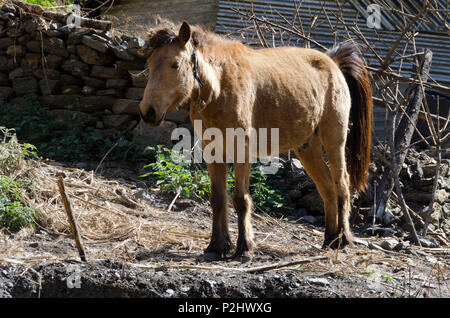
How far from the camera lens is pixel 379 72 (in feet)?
21.8

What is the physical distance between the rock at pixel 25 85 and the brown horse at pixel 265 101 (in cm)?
495

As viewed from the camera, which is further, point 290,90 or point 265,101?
point 290,90

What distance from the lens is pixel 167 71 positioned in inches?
170

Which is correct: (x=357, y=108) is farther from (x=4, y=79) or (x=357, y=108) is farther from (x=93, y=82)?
(x=4, y=79)

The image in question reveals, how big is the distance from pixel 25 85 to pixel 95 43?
55.8 inches

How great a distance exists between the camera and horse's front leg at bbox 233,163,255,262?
4.80 metres

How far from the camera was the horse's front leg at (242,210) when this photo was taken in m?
4.80

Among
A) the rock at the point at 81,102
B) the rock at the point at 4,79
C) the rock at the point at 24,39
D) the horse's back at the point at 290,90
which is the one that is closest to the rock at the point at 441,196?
the horse's back at the point at 290,90

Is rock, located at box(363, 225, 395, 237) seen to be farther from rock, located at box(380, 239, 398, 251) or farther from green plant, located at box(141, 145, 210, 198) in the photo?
green plant, located at box(141, 145, 210, 198)

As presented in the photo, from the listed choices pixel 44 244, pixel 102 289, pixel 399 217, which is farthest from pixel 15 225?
pixel 399 217

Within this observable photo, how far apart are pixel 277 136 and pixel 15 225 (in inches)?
107

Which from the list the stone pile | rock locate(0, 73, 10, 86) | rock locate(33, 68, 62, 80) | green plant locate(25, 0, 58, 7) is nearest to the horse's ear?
the stone pile

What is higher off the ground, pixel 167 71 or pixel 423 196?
pixel 167 71

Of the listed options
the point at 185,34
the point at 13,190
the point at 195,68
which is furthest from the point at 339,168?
the point at 13,190
